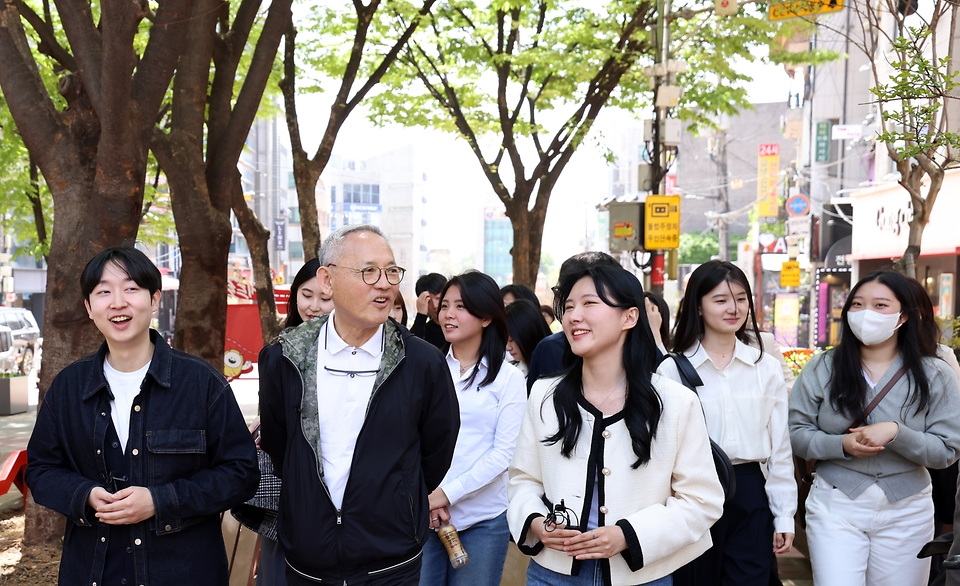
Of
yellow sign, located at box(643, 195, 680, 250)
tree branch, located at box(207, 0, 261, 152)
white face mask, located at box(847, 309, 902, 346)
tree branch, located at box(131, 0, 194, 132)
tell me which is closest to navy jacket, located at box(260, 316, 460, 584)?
white face mask, located at box(847, 309, 902, 346)

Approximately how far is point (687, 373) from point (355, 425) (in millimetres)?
1691

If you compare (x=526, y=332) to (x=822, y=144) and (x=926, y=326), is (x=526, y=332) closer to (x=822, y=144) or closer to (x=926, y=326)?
(x=926, y=326)

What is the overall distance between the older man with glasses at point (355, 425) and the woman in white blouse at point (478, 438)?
2.70ft

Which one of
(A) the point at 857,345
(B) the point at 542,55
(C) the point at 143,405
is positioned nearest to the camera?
(C) the point at 143,405

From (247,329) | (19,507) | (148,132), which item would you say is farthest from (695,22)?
(19,507)

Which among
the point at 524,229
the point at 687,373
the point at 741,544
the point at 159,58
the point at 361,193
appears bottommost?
the point at 741,544

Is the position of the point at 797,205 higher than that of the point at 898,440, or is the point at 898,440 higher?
the point at 797,205

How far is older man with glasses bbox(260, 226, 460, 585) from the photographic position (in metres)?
3.06

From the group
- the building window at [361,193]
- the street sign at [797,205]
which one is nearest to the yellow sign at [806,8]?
the street sign at [797,205]

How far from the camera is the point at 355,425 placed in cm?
314

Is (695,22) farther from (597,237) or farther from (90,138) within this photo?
(597,237)

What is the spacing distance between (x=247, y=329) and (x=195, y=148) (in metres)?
6.72

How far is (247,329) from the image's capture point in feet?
44.4

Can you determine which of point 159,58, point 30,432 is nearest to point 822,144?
point 30,432
